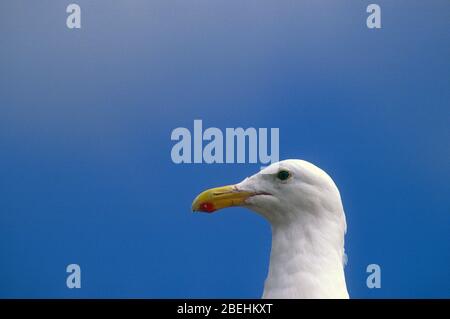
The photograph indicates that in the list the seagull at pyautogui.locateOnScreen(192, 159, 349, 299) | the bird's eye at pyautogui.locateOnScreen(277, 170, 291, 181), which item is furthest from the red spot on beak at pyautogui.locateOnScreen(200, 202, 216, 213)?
the bird's eye at pyautogui.locateOnScreen(277, 170, 291, 181)

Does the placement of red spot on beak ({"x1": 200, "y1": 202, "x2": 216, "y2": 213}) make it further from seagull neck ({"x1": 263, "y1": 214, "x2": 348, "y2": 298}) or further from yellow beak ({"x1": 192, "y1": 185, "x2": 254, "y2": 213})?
seagull neck ({"x1": 263, "y1": 214, "x2": 348, "y2": 298})

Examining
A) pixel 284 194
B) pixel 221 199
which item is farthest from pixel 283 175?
pixel 221 199

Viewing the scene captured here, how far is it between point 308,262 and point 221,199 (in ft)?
0.97

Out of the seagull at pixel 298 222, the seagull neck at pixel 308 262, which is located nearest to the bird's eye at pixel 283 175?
the seagull at pixel 298 222

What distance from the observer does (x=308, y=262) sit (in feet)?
5.98

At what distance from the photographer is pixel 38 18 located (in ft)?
9.69

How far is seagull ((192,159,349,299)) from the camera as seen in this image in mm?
1816

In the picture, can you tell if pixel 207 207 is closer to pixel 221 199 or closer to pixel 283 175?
pixel 221 199

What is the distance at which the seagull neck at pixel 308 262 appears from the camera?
5.92ft

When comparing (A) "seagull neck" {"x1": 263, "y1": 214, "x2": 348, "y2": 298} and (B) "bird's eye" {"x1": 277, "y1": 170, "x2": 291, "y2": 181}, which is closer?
(A) "seagull neck" {"x1": 263, "y1": 214, "x2": 348, "y2": 298}

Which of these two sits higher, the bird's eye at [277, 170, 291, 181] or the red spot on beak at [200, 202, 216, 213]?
the bird's eye at [277, 170, 291, 181]

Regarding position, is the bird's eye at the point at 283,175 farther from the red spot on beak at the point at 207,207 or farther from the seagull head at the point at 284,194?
the red spot on beak at the point at 207,207
